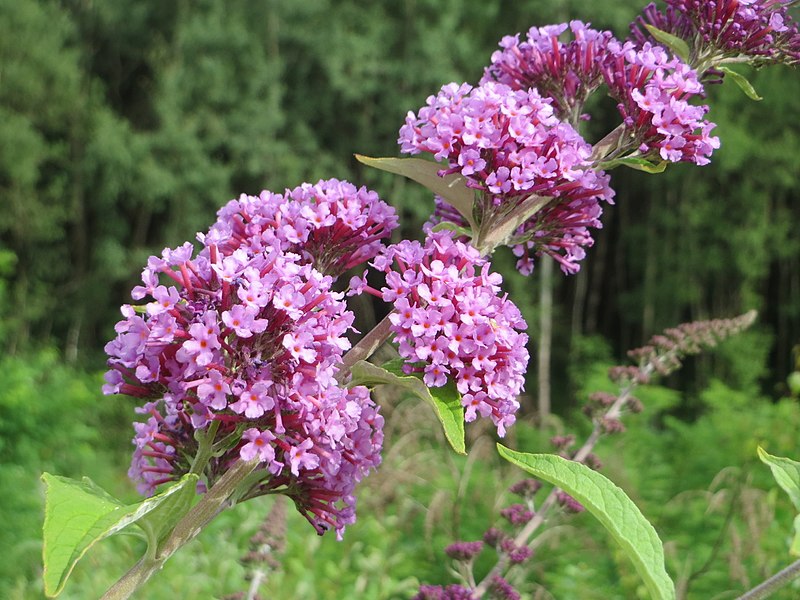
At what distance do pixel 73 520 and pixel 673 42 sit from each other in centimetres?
88

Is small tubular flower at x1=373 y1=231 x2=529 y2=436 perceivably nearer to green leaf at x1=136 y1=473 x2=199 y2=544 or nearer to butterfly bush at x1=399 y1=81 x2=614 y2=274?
butterfly bush at x1=399 y1=81 x2=614 y2=274

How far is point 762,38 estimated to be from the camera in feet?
3.37

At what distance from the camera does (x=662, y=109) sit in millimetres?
963

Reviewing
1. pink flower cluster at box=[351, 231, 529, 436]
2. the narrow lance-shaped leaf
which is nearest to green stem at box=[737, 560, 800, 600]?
the narrow lance-shaped leaf

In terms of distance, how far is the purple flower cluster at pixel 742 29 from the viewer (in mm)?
1012

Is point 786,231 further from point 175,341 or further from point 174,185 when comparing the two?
point 175,341

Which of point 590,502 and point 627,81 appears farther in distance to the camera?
point 627,81

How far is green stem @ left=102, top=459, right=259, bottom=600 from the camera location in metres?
0.74

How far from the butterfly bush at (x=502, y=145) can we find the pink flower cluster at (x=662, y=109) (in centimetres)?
7

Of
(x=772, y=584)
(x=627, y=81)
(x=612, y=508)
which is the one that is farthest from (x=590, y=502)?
(x=627, y=81)

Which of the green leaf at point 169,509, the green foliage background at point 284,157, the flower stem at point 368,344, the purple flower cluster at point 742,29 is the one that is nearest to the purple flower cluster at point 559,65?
the purple flower cluster at point 742,29

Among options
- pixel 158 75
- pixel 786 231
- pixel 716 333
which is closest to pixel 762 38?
pixel 716 333

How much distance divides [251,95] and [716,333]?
998cm

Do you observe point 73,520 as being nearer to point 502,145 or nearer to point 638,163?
point 502,145
